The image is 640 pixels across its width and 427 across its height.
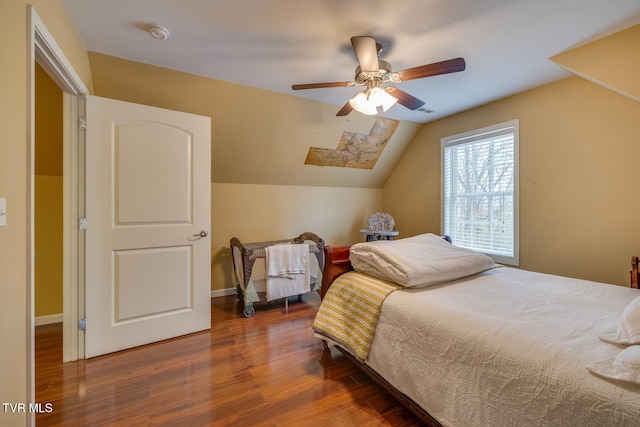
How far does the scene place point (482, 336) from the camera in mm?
1121

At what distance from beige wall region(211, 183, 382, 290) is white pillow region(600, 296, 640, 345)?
129 inches

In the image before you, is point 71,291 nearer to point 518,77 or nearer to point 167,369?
point 167,369

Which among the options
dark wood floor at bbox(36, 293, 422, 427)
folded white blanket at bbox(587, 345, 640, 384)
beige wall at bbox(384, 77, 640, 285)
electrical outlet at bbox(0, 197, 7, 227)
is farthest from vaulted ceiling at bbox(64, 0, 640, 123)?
dark wood floor at bbox(36, 293, 422, 427)

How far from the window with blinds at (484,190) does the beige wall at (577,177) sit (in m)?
0.11

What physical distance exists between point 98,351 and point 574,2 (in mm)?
3964

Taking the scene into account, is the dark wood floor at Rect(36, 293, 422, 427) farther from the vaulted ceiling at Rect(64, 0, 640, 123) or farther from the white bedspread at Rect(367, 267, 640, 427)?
the vaulted ceiling at Rect(64, 0, 640, 123)

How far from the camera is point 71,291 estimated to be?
1971mm

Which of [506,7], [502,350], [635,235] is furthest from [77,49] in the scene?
[635,235]

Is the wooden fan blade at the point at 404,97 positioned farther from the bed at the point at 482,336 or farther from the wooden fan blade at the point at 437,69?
the bed at the point at 482,336

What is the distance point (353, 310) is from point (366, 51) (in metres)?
1.67

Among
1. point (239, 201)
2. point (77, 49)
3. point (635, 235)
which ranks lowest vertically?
point (635, 235)

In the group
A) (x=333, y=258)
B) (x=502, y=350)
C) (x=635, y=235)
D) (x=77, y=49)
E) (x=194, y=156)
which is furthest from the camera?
(x=194, y=156)

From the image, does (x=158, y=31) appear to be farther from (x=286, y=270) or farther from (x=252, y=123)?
(x=286, y=270)

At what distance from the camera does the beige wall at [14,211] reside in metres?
1.01
